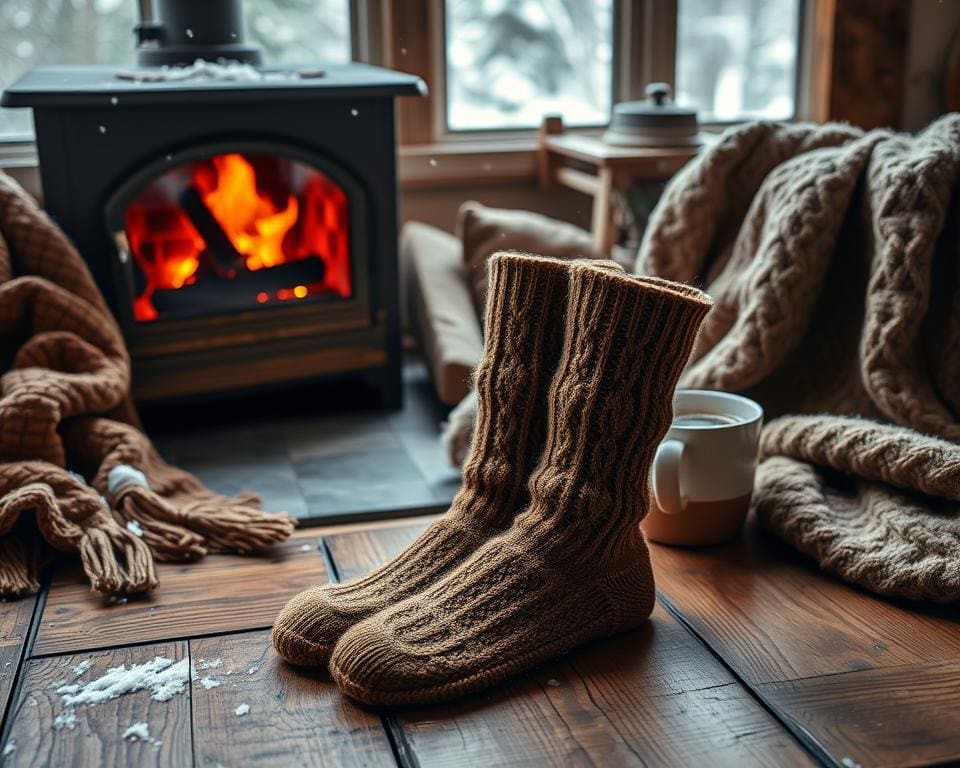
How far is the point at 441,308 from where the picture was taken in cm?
194

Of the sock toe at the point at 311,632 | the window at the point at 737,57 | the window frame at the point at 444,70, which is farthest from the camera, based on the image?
the window at the point at 737,57

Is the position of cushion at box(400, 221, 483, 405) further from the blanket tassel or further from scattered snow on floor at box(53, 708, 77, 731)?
scattered snow on floor at box(53, 708, 77, 731)

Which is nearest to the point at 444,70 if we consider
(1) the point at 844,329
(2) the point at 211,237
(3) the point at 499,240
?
(3) the point at 499,240

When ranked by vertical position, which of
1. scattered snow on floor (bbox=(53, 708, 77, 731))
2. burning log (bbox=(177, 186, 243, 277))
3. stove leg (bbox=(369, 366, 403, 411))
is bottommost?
stove leg (bbox=(369, 366, 403, 411))

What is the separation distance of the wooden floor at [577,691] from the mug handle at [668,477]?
3.0 inches

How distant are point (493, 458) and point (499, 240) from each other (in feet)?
3.31

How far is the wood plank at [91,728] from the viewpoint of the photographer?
2.90ft

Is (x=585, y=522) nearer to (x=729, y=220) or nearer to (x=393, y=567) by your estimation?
(x=393, y=567)

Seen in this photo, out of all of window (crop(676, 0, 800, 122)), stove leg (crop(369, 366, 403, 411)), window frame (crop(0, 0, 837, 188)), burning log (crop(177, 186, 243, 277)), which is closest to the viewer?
burning log (crop(177, 186, 243, 277))

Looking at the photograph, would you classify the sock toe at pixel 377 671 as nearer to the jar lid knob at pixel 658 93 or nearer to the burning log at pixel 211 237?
the burning log at pixel 211 237

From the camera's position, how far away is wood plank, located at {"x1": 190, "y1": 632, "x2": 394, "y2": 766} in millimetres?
885

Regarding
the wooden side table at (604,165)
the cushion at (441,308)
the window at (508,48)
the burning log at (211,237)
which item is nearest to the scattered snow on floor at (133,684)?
the cushion at (441,308)

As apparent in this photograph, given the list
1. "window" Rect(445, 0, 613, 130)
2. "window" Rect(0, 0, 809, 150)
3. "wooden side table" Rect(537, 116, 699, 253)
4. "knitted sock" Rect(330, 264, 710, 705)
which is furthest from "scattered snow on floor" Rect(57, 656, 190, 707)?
"window" Rect(445, 0, 613, 130)

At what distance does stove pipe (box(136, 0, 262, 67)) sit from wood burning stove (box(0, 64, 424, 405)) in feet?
0.28
